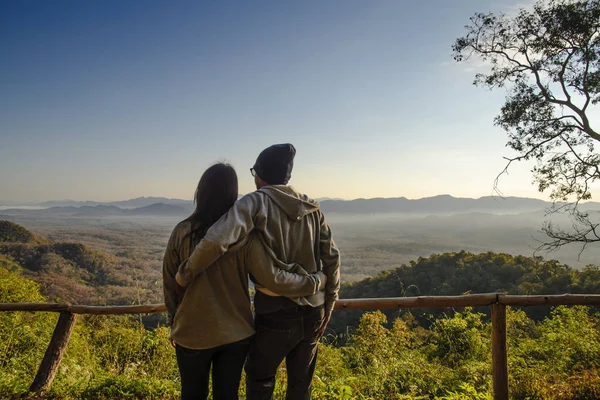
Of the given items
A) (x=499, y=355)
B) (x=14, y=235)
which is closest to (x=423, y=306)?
(x=499, y=355)

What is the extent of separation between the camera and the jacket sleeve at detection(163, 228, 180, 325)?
1.83 meters

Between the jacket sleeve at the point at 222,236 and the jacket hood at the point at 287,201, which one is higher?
the jacket hood at the point at 287,201

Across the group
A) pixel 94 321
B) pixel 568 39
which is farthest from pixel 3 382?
pixel 568 39

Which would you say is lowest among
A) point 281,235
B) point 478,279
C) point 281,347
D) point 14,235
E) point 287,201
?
point 14,235

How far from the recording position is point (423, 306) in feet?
10.0

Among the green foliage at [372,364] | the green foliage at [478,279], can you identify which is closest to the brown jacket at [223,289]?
the green foliage at [372,364]

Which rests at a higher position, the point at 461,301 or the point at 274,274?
the point at 274,274

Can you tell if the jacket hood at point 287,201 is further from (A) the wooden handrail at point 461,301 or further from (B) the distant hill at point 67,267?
(B) the distant hill at point 67,267

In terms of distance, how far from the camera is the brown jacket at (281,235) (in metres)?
1.65

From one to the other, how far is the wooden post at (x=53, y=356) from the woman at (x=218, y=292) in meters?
2.39

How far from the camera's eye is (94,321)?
5457mm

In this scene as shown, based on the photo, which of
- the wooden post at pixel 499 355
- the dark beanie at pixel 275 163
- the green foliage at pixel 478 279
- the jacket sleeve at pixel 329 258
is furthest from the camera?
the green foliage at pixel 478 279

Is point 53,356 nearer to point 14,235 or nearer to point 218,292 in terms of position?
point 218,292

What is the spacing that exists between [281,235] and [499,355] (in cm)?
226
